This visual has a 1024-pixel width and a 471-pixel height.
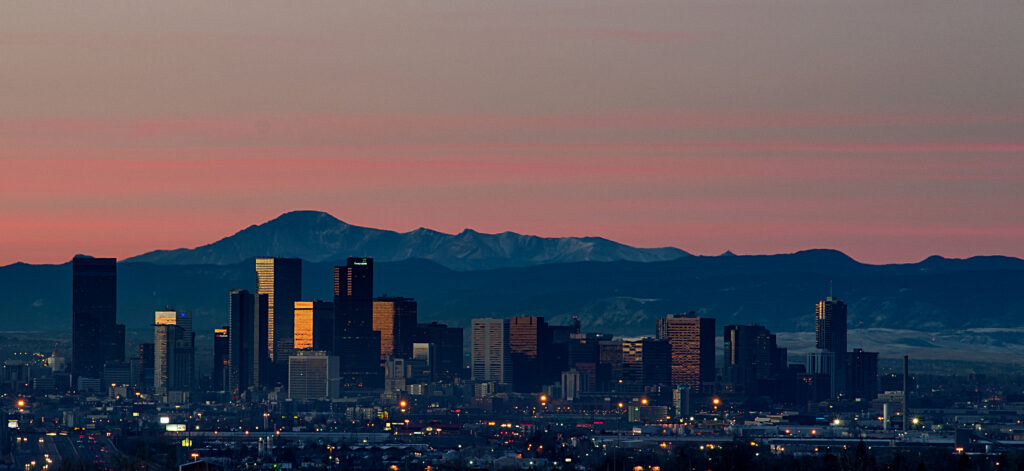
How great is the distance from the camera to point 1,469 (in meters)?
193

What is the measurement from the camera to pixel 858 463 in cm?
14638

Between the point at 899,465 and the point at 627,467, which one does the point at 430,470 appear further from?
the point at 899,465

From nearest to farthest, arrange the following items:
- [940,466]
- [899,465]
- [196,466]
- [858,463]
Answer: [196,466] → [858,463] → [899,465] → [940,466]

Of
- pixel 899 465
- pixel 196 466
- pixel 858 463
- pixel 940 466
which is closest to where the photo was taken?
pixel 196 466

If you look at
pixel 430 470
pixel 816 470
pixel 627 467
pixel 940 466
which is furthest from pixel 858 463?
pixel 430 470

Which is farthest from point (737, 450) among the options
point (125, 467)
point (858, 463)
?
point (125, 467)

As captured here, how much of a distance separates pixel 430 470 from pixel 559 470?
1275 cm

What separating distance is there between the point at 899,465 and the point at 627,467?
36.5 metres

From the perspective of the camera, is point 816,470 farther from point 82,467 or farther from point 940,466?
point 82,467

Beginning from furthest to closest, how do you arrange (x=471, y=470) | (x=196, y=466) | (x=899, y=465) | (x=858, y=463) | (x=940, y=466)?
(x=471, y=470) → (x=940, y=466) → (x=899, y=465) → (x=858, y=463) → (x=196, y=466)

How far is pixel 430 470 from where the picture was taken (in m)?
198

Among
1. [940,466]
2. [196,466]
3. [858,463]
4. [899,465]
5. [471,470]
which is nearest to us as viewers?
[196,466]

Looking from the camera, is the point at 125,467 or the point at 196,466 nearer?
the point at 196,466

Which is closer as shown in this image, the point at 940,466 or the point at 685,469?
the point at 685,469
